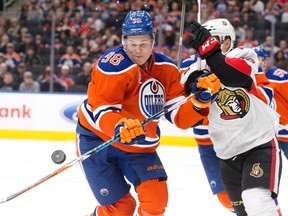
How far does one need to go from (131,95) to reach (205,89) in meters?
0.36

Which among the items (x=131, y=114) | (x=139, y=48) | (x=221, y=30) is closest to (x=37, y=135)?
(x=221, y=30)

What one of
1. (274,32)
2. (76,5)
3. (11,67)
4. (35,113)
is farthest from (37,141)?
(274,32)

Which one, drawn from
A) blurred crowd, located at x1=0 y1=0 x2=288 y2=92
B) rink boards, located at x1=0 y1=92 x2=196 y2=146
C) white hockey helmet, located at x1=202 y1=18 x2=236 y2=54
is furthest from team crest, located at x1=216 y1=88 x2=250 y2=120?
rink boards, located at x1=0 y1=92 x2=196 y2=146

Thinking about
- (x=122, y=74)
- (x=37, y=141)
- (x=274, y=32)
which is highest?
(x=122, y=74)

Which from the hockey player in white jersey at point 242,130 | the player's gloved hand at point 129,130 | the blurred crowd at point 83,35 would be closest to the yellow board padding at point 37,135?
the blurred crowd at point 83,35

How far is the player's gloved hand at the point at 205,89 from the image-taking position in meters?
3.25

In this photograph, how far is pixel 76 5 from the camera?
972 centimetres

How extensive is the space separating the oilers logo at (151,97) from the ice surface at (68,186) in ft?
5.05

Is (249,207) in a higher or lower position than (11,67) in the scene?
higher

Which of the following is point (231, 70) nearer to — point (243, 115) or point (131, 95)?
point (243, 115)

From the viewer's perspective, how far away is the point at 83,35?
9055mm

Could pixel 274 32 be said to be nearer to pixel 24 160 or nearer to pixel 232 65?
pixel 24 160

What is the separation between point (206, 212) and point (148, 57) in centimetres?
187

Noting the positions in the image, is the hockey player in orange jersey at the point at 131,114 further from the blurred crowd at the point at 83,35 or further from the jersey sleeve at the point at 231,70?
the blurred crowd at the point at 83,35
